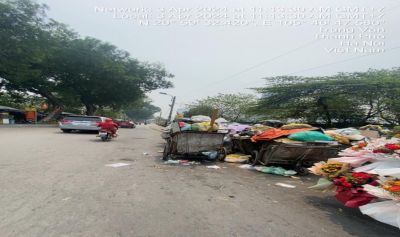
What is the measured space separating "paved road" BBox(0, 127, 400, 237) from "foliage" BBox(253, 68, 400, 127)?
18053 mm

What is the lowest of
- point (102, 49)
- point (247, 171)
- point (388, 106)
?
point (247, 171)

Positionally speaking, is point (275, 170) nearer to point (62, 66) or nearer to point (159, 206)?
point (159, 206)

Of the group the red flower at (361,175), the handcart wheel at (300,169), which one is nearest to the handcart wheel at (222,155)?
the handcart wheel at (300,169)

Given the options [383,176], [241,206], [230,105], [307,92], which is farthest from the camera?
[230,105]

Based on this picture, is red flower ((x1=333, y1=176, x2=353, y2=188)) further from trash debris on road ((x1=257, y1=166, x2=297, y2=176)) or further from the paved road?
trash debris on road ((x1=257, y1=166, x2=297, y2=176))

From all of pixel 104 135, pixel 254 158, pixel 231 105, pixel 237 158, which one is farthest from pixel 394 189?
pixel 231 105

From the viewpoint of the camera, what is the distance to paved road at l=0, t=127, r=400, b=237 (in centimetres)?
372

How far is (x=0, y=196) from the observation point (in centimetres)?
476

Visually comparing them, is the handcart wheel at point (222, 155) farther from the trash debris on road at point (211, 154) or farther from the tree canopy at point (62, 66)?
the tree canopy at point (62, 66)

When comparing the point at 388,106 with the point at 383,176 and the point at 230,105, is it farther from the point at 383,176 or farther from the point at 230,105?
the point at 230,105

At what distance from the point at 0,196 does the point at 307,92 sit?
24.0m

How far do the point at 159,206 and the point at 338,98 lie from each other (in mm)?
22353

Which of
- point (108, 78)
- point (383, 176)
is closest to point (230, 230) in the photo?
point (383, 176)

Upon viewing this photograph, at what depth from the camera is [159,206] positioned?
461cm
